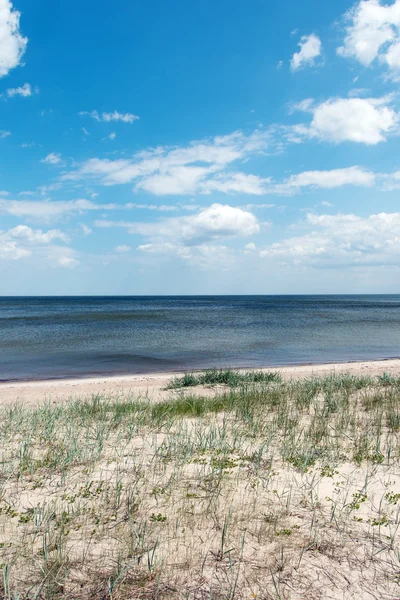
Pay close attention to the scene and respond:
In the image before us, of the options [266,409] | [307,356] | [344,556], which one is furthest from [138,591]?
[307,356]

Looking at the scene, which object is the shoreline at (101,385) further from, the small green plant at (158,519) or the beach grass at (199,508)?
the small green plant at (158,519)

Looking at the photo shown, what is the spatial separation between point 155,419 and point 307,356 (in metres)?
19.7

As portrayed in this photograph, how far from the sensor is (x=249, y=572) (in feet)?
11.5

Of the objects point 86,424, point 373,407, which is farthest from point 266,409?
point 86,424

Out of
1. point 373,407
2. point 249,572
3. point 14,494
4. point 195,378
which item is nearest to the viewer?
point 249,572

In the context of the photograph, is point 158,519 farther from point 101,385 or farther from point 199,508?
point 101,385

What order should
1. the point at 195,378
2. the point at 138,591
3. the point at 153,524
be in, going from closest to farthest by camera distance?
the point at 138,591 → the point at 153,524 → the point at 195,378

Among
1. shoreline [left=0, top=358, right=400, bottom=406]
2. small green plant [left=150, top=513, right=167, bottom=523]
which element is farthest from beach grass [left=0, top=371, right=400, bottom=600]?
shoreline [left=0, top=358, right=400, bottom=406]

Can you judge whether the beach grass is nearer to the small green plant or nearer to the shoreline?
the small green plant

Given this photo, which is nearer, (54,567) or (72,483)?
(54,567)

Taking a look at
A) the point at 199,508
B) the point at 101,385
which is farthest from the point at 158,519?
the point at 101,385

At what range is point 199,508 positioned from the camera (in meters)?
4.52

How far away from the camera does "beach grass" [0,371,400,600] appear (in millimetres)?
3402

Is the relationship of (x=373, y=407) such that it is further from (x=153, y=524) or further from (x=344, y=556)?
(x=153, y=524)
